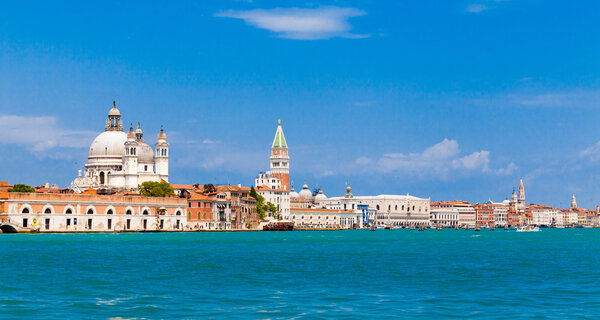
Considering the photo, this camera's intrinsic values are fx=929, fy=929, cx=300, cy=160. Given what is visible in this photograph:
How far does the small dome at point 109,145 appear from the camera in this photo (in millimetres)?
126875

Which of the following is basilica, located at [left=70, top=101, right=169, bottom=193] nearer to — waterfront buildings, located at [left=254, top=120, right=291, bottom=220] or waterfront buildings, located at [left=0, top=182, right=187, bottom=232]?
waterfront buildings, located at [left=0, top=182, right=187, bottom=232]

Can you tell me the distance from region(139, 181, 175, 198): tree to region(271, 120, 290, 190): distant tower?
2179 inches

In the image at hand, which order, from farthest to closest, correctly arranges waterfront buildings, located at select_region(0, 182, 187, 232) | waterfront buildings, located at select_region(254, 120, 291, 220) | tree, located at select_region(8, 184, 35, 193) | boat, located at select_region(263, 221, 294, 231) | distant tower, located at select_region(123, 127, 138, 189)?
waterfront buildings, located at select_region(254, 120, 291, 220)
boat, located at select_region(263, 221, 294, 231)
distant tower, located at select_region(123, 127, 138, 189)
tree, located at select_region(8, 184, 35, 193)
waterfront buildings, located at select_region(0, 182, 187, 232)

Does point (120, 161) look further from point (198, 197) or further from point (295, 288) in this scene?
point (295, 288)

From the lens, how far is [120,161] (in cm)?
12612

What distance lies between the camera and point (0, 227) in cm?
8588

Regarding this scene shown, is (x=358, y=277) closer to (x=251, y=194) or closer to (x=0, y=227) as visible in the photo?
(x=0, y=227)

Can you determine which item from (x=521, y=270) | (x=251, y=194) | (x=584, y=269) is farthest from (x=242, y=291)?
(x=251, y=194)

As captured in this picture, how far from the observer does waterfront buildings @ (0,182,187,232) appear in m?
87.4

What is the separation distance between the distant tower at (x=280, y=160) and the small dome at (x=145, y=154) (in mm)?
46566

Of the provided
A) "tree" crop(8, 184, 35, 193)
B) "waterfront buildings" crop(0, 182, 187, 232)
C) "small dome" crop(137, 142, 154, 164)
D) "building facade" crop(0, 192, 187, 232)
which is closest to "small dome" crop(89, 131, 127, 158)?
"small dome" crop(137, 142, 154, 164)

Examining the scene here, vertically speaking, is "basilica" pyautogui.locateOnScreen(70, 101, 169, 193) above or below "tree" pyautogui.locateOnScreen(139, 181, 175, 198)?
above

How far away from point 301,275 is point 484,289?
752 centimetres

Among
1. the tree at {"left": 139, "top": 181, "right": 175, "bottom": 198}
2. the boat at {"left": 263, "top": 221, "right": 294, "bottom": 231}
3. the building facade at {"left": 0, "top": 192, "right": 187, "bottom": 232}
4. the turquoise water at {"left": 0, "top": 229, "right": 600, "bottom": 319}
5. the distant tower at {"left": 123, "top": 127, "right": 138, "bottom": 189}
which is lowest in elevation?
the turquoise water at {"left": 0, "top": 229, "right": 600, "bottom": 319}
